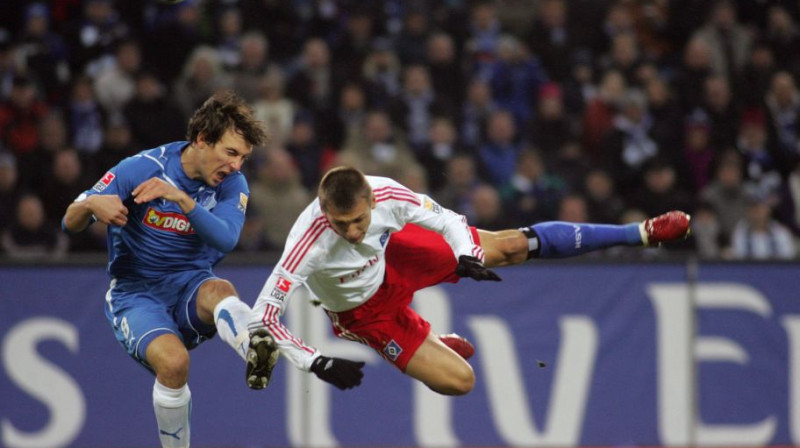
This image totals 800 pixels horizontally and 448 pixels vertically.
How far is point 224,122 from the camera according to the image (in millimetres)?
6488

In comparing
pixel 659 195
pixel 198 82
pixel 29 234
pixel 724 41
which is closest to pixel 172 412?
pixel 29 234

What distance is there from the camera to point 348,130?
37.8 feet

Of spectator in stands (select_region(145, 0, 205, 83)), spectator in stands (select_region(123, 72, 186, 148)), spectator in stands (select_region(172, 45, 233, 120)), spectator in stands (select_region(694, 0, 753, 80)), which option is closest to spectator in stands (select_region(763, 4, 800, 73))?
spectator in stands (select_region(694, 0, 753, 80))

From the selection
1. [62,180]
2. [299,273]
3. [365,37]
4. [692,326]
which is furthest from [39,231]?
[692,326]

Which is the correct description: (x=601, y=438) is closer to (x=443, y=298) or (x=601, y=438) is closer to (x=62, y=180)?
(x=443, y=298)

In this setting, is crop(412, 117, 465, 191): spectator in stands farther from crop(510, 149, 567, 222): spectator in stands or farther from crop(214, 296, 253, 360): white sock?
crop(214, 296, 253, 360): white sock

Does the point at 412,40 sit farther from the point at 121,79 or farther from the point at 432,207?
the point at 432,207

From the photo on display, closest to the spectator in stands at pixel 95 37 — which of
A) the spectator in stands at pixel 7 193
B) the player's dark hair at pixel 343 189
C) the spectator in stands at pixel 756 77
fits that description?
the spectator in stands at pixel 7 193

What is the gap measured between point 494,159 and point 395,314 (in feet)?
15.2

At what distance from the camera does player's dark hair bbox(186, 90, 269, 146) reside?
648cm

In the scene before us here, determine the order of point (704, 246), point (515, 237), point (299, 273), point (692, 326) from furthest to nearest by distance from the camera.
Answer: point (704, 246) → point (692, 326) → point (515, 237) → point (299, 273)

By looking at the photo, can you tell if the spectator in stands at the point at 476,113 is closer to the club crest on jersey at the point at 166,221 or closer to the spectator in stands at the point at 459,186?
the spectator in stands at the point at 459,186

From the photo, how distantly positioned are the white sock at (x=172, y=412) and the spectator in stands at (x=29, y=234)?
3.98 m

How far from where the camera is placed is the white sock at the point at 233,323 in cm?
626
